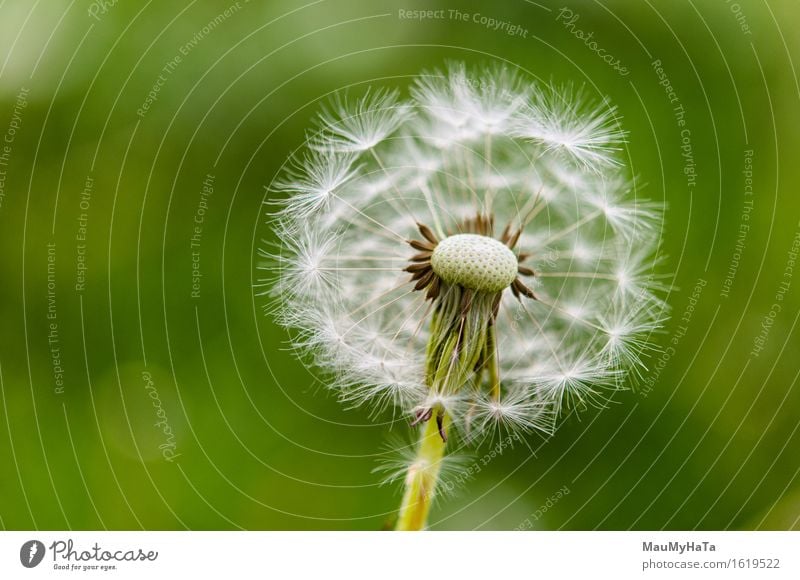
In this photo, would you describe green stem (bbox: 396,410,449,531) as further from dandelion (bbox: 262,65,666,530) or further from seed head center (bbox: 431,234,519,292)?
seed head center (bbox: 431,234,519,292)

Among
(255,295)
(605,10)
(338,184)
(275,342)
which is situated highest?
(605,10)

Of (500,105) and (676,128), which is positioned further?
(676,128)

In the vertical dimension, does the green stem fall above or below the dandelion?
below

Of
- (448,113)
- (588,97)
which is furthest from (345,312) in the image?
(588,97)

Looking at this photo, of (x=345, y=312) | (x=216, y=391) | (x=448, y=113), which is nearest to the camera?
(x=345, y=312)

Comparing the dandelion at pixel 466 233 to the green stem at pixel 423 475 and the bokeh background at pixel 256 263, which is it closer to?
the green stem at pixel 423 475

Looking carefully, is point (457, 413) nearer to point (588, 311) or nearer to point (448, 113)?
point (588, 311)
